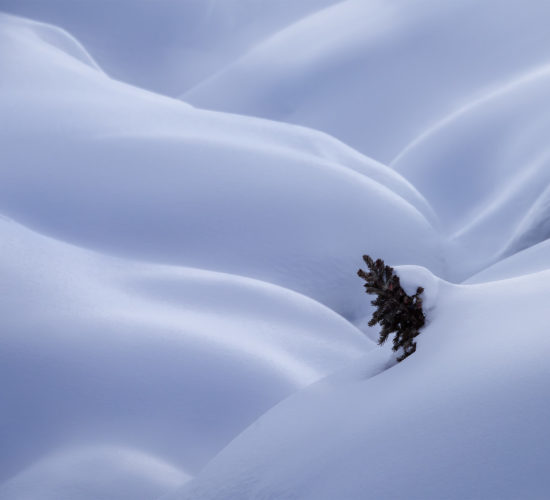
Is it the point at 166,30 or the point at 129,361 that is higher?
the point at 166,30

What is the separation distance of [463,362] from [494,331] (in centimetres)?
13

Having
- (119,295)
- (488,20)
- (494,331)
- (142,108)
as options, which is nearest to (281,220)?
(119,295)

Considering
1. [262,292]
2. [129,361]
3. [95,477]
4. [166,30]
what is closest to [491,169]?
[262,292]

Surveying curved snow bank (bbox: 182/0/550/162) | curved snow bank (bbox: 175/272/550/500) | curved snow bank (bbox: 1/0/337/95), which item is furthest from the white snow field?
curved snow bank (bbox: 1/0/337/95)

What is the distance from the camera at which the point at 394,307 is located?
1811mm

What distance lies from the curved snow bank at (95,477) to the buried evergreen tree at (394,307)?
129 centimetres

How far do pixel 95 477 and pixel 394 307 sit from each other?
1506mm

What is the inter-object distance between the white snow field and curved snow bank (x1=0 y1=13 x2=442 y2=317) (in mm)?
20

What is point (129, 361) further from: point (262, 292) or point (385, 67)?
point (385, 67)

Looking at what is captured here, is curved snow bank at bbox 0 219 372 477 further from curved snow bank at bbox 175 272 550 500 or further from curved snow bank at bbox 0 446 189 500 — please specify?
curved snow bank at bbox 175 272 550 500

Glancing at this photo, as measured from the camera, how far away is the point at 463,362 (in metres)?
1.53

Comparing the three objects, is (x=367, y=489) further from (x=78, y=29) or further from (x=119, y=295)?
(x=78, y=29)

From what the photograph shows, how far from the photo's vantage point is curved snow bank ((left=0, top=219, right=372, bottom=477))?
9.45 feet

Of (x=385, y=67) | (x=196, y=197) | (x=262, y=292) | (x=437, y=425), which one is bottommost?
(x=437, y=425)
